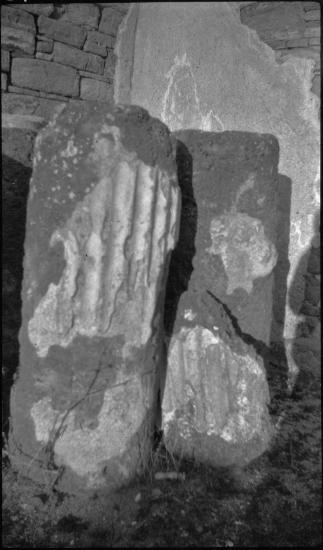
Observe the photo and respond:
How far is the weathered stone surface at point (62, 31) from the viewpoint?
4648 millimetres

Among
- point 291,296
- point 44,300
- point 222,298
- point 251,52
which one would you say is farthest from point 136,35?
point 44,300

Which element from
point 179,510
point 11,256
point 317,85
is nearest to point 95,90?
point 317,85

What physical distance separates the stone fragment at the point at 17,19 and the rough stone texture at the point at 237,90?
48.5 inches

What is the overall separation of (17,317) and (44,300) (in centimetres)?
53

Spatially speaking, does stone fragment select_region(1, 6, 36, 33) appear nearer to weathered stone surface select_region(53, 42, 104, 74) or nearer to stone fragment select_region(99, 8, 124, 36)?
weathered stone surface select_region(53, 42, 104, 74)

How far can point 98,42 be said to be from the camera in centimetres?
497

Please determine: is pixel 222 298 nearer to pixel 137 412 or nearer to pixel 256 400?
pixel 256 400

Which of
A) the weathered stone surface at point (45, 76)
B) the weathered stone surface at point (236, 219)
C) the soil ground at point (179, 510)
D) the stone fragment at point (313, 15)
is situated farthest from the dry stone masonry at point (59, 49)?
the soil ground at point (179, 510)

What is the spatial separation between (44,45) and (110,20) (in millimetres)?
845

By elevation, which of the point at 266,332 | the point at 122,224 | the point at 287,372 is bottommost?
the point at 287,372

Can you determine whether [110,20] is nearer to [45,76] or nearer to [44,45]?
Answer: [44,45]

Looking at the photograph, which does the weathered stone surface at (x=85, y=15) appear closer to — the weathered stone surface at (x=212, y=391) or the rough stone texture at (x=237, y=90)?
the rough stone texture at (x=237, y=90)

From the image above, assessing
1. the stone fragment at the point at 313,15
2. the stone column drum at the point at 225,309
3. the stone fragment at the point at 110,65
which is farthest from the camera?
the stone fragment at the point at 110,65

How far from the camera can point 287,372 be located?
10.4 feet
